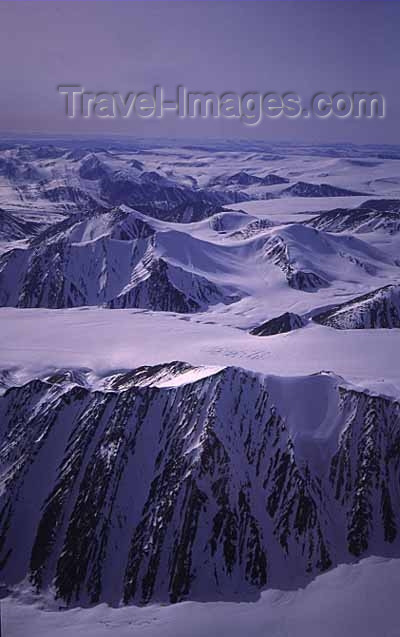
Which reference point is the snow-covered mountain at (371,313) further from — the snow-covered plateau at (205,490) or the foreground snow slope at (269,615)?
the foreground snow slope at (269,615)

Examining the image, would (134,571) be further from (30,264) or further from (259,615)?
(30,264)

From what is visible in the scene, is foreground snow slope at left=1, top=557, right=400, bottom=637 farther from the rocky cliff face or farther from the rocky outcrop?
the rocky outcrop

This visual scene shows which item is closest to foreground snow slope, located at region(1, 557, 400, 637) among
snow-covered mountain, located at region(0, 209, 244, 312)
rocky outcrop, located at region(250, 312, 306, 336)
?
rocky outcrop, located at region(250, 312, 306, 336)

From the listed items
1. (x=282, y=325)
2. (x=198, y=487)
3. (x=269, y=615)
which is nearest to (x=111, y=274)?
(x=282, y=325)

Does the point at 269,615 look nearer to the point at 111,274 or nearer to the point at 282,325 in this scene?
the point at 282,325

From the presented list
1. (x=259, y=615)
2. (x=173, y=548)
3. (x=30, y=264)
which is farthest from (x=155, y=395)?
(x=30, y=264)

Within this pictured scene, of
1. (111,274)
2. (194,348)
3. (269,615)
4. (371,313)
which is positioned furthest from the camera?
(111,274)
